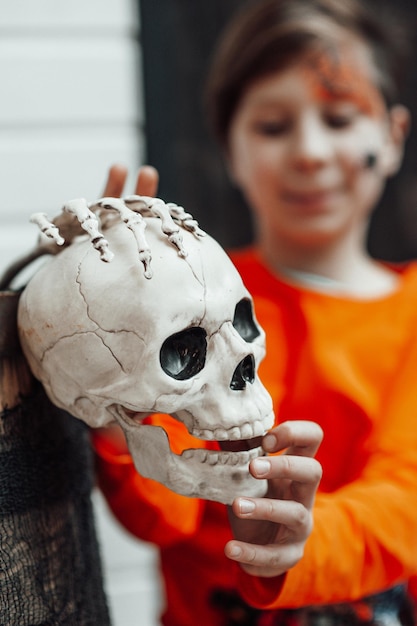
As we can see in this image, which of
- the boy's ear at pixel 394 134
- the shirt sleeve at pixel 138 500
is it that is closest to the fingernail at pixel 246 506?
the shirt sleeve at pixel 138 500

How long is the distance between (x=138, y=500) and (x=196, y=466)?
9.6 inches

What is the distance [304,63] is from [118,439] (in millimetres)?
560

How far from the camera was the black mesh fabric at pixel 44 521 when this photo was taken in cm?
59

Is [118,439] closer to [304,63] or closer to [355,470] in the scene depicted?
[355,470]

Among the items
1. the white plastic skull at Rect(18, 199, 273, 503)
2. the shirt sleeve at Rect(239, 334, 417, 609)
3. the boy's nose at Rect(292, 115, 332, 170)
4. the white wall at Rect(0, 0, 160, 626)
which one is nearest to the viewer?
the white plastic skull at Rect(18, 199, 273, 503)

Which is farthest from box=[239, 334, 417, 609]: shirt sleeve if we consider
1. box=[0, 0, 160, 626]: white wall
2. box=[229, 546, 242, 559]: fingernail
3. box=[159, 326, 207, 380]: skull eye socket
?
box=[0, 0, 160, 626]: white wall

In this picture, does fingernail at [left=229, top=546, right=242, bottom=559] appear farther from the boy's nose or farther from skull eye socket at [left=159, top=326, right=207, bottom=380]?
the boy's nose

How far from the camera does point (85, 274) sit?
0.53 m

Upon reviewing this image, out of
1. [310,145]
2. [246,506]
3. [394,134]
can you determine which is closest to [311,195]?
[310,145]

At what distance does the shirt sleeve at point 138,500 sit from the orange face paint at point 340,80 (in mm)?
533

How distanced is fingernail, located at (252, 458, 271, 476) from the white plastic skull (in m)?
0.02

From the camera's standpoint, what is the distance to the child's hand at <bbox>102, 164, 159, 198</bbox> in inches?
28.5

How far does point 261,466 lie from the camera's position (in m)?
0.56

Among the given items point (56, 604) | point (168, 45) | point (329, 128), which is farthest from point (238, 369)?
point (168, 45)
